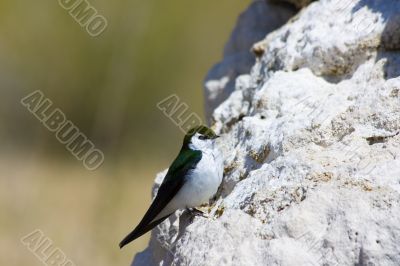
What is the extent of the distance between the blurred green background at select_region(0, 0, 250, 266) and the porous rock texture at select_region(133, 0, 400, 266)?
145 inches

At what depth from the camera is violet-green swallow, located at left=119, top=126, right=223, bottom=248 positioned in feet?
10.8

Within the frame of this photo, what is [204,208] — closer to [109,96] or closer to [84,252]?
[84,252]

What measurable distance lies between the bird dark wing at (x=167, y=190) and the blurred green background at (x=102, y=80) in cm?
371

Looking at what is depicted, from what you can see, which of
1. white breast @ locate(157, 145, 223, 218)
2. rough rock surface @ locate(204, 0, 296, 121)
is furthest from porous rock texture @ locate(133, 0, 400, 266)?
rough rock surface @ locate(204, 0, 296, 121)

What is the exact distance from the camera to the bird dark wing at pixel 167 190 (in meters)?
3.31

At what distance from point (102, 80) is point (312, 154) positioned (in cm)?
545

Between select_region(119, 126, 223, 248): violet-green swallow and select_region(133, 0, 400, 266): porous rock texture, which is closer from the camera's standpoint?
select_region(133, 0, 400, 266): porous rock texture

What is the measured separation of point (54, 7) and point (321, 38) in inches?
205

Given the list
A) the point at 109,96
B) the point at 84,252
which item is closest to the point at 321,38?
the point at 84,252

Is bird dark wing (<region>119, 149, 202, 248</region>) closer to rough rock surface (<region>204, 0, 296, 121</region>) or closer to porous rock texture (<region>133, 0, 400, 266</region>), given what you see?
porous rock texture (<region>133, 0, 400, 266</region>)

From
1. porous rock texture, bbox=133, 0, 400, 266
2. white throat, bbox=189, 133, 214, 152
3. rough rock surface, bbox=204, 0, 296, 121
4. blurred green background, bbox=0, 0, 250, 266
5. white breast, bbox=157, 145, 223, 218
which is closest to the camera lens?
porous rock texture, bbox=133, 0, 400, 266

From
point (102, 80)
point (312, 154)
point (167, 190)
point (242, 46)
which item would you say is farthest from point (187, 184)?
point (102, 80)

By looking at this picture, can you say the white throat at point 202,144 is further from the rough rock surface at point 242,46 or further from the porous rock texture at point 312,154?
the rough rock surface at point 242,46

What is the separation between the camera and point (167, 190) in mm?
3344
